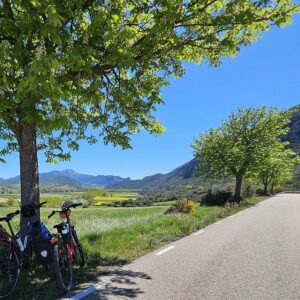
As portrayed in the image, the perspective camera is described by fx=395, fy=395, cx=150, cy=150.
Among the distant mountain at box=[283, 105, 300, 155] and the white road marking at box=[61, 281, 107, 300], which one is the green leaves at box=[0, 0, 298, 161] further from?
the distant mountain at box=[283, 105, 300, 155]

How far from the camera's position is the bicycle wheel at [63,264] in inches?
251

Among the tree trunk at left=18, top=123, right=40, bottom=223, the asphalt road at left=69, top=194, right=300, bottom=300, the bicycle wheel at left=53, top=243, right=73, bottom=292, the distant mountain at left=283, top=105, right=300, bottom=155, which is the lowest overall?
the asphalt road at left=69, top=194, right=300, bottom=300

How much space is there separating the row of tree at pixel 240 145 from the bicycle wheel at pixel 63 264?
28816mm

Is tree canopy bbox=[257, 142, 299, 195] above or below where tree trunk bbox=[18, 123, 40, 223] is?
above

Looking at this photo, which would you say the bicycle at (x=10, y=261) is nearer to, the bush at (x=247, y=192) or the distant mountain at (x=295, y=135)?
the bush at (x=247, y=192)

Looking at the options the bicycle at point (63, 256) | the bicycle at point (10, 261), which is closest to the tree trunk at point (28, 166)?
the bicycle at point (63, 256)

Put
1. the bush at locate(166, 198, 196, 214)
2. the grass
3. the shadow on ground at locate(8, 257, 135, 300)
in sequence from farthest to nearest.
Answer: the bush at locate(166, 198, 196, 214) < the grass < the shadow on ground at locate(8, 257, 135, 300)

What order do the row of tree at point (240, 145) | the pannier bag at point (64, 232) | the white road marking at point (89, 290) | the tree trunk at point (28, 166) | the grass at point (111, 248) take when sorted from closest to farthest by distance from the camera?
the white road marking at point (89, 290), the grass at point (111, 248), the pannier bag at point (64, 232), the tree trunk at point (28, 166), the row of tree at point (240, 145)

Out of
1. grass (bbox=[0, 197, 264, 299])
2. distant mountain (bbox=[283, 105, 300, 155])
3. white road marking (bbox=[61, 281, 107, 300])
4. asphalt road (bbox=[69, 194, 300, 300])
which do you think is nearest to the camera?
white road marking (bbox=[61, 281, 107, 300])

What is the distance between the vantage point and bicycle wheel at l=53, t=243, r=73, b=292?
251 inches

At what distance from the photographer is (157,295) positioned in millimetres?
6207

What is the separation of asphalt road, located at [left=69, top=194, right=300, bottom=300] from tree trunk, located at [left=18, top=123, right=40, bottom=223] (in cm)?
275

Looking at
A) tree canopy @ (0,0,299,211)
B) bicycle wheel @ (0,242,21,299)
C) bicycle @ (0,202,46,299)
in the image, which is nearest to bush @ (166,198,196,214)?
tree canopy @ (0,0,299,211)

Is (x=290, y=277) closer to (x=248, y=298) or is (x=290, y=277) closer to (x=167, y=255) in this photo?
(x=248, y=298)
